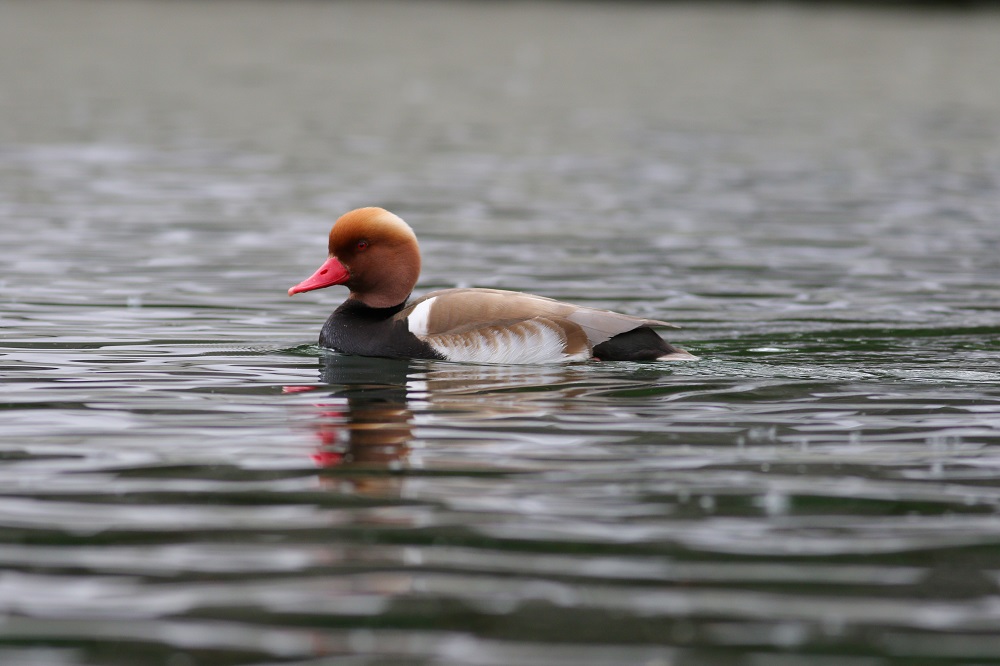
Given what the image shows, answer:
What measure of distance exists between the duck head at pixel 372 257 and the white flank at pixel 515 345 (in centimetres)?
61

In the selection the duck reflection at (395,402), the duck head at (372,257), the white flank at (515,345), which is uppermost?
the duck head at (372,257)

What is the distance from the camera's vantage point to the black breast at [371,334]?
9531 millimetres

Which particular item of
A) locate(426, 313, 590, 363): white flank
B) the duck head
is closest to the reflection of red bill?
locate(426, 313, 590, 363): white flank

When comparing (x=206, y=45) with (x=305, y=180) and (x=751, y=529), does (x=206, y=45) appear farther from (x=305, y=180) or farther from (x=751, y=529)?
(x=751, y=529)

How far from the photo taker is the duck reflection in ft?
23.1

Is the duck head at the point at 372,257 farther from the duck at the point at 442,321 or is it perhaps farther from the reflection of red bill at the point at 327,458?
the reflection of red bill at the point at 327,458

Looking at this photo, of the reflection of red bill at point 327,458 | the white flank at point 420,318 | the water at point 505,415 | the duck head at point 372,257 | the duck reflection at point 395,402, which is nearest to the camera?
the water at point 505,415

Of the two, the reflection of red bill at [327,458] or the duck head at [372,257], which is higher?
the duck head at [372,257]

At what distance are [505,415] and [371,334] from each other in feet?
6.43

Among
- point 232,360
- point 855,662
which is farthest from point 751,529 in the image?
point 232,360

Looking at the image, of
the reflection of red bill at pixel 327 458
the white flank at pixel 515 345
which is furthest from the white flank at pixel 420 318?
the reflection of red bill at pixel 327 458

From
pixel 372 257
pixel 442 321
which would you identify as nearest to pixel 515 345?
pixel 442 321

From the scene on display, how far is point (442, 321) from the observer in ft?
31.0

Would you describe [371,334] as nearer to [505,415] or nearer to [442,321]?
[442,321]
